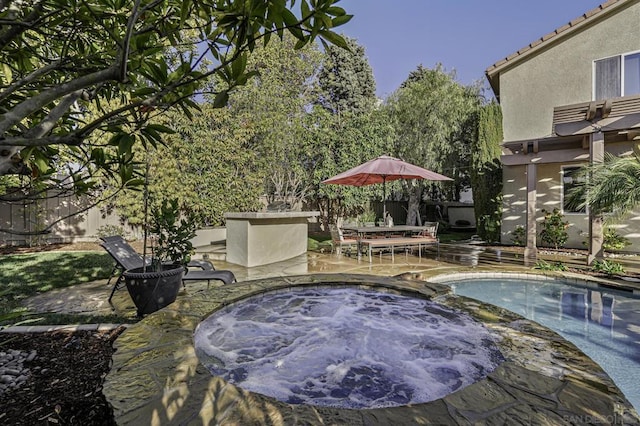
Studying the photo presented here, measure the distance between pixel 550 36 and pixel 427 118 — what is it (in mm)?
5236

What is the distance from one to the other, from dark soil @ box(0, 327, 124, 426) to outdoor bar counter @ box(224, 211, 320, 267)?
4.49 m

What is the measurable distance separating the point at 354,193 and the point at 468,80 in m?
12.0

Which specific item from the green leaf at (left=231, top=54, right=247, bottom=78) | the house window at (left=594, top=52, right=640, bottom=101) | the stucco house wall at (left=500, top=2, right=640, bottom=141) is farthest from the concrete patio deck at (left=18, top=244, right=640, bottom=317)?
the house window at (left=594, top=52, right=640, bottom=101)

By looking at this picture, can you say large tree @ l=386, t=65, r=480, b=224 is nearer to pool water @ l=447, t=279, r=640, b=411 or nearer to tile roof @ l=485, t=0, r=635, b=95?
tile roof @ l=485, t=0, r=635, b=95

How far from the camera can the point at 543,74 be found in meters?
11.7

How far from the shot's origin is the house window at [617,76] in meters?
10.1

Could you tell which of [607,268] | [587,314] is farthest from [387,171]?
[607,268]

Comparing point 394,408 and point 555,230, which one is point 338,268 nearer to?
point 394,408

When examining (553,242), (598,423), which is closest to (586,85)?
(553,242)

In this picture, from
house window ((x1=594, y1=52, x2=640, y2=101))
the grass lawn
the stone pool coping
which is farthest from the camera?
house window ((x1=594, y1=52, x2=640, y2=101))

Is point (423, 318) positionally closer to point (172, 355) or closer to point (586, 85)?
point (172, 355)

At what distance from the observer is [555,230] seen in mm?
10617

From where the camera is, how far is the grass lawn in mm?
5368

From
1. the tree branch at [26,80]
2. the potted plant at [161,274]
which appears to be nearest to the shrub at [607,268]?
the potted plant at [161,274]
